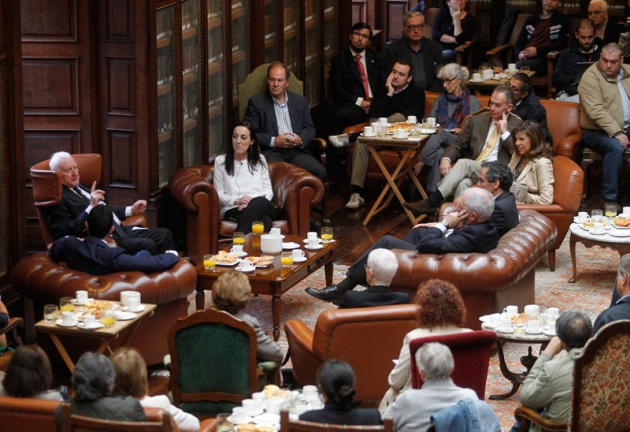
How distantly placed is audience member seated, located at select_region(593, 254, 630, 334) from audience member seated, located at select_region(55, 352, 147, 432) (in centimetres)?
230

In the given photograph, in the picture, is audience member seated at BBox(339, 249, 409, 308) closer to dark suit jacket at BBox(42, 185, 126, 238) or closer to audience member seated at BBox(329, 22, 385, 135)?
dark suit jacket at BBox(42, 185, 126, 238)

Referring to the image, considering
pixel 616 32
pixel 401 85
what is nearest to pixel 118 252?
pixel 401 85

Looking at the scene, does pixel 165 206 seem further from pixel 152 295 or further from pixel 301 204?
pixel 152 295

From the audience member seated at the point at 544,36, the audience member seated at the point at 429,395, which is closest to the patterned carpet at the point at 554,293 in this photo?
the audience member seated at the point at 429,395

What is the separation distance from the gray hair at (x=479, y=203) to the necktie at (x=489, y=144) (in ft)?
7.74

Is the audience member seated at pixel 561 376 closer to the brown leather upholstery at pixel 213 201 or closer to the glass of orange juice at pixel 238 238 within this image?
the glass of orange juice at pixel 238 238

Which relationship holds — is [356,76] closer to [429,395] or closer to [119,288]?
[119,288]

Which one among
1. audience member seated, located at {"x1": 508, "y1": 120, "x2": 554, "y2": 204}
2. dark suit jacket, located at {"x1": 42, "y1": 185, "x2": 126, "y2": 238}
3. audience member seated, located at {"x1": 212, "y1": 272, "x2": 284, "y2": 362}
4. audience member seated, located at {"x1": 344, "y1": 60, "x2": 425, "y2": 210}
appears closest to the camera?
audience member seated, located at {"x1": 212, "y1": 272, "x2": 284, "y2": 362}

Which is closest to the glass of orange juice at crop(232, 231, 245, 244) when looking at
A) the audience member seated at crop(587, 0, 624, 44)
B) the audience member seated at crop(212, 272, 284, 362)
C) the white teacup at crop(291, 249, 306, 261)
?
the white teacup at crop(291, 249, 306, 261)

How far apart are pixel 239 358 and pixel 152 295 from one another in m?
1.33

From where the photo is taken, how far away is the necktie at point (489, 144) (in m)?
10.3

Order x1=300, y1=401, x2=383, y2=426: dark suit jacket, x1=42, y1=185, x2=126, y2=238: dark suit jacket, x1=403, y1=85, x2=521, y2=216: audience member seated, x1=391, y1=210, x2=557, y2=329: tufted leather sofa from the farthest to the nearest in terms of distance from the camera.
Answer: x1=403, y1=85, x2=521, y2=216: audience member seated, x1=42, y1=185, x2=126, y2=238: dark suit jacket, x1=391, y1=210, x2=557, y2=329: tufted leather sofa, x1=300, y1=401, x2=383, y2=426: dark suit jacket

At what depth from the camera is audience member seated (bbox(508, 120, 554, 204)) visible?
9719 mm

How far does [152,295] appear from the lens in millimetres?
7477
